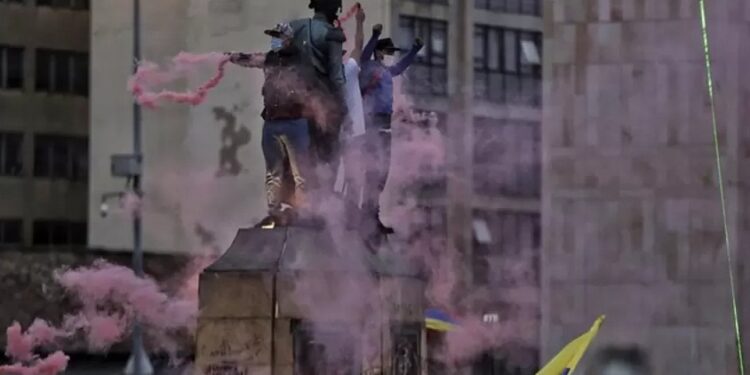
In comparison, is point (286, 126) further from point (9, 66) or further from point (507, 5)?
point (9, 66)

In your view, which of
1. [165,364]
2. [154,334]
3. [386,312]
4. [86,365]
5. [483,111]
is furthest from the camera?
[483,111]

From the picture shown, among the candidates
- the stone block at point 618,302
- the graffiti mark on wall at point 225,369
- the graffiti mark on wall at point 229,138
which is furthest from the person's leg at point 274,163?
the graffiti mark on wall at point 229,138

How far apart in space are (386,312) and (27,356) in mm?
3942

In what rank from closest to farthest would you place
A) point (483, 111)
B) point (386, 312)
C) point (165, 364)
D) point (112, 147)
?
point (386, 312)
point (165, 364)
point (483, 111)
point (112, 147)

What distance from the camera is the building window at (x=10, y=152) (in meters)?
36.0

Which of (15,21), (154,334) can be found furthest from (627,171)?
(15,21)

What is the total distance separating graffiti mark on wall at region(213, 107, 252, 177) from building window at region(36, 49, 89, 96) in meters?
6.47

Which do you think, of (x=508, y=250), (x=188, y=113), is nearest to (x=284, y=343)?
(x=508, y=250)

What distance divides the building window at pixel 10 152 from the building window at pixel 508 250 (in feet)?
35.3

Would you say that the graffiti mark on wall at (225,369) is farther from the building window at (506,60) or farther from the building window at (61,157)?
the building window at (61,157)

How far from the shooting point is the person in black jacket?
11.4 meters

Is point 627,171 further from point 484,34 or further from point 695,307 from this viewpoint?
point 484,34

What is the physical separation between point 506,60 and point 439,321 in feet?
64.9

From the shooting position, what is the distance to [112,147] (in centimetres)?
3469
